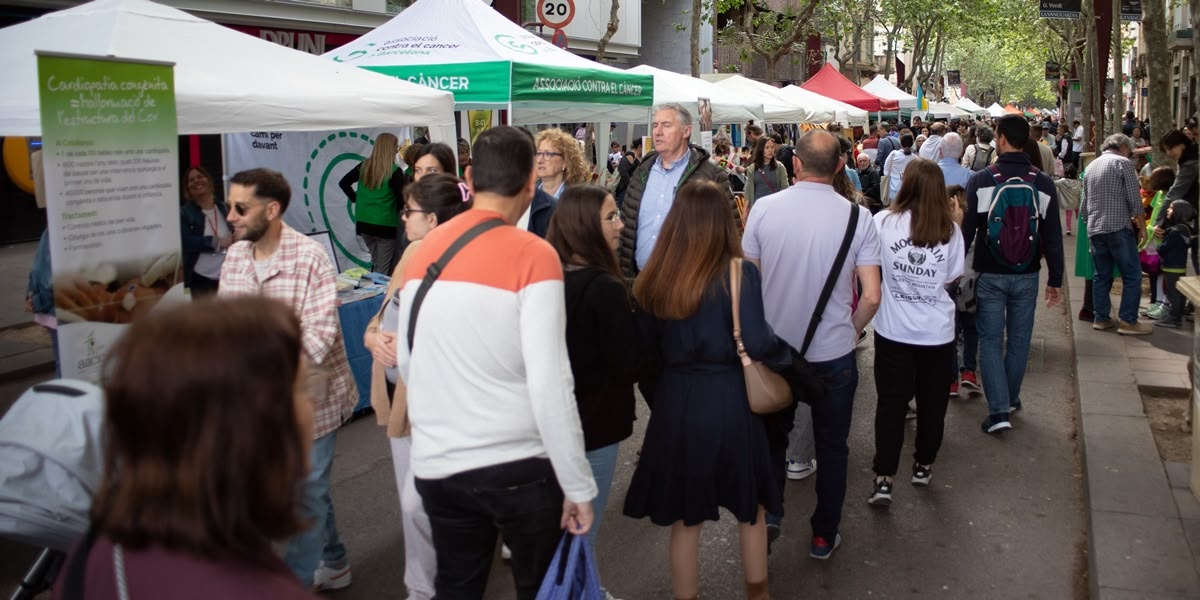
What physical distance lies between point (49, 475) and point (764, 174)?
781 centimetres

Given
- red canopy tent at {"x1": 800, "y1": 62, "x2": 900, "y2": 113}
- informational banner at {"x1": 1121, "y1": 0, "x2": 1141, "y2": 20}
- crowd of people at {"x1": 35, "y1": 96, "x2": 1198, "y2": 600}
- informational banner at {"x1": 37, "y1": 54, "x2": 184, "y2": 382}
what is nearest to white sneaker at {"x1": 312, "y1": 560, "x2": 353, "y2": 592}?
crowd of people at {"x1": 35, "y1": 96, "x2": 1198, "y2": 600}

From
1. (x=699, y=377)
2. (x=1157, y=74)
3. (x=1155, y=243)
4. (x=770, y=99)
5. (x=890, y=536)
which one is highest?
(x=770, y=99)

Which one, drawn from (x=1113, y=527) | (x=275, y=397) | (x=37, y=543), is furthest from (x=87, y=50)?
(x=1113, y=527)

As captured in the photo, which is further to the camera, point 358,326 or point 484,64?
point 484,64

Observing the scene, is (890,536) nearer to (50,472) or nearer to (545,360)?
(545,360)

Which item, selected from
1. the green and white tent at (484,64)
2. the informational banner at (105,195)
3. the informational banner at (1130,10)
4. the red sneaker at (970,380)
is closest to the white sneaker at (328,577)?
the informational banner at (105,195)

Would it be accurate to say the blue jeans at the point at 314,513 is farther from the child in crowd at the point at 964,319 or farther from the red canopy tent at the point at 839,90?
the red canopy tent at the point at 839,90

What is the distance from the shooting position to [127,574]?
140 cm

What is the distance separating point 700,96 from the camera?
14.8 m

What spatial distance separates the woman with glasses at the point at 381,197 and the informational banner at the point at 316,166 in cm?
55

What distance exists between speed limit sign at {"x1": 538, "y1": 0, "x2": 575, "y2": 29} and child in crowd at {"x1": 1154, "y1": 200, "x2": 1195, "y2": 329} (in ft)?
27.8

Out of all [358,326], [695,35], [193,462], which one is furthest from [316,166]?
[695,35]

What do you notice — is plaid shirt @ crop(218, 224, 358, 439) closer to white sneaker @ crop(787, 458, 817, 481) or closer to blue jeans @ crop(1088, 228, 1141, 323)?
white sneaker @ crop(787, 458, 817, 481)

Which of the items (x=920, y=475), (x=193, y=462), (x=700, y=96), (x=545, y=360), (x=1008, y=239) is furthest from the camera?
(x=700, y=96)
